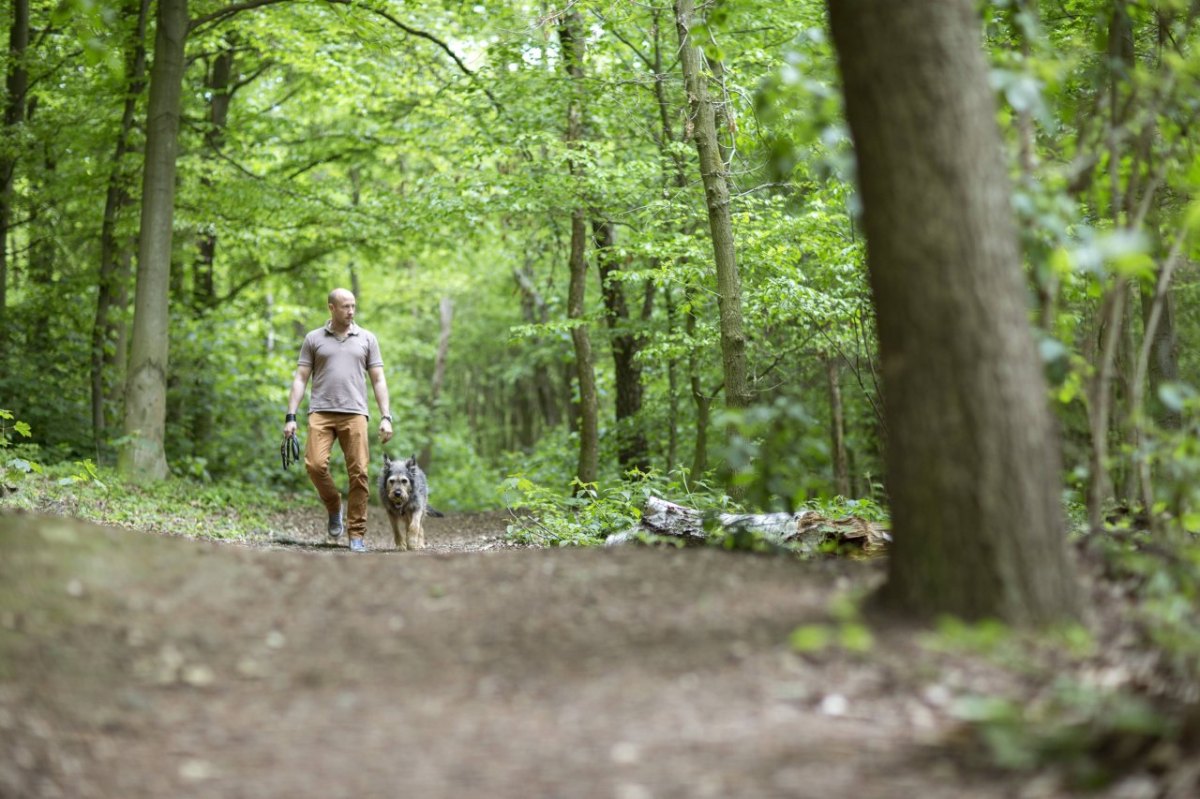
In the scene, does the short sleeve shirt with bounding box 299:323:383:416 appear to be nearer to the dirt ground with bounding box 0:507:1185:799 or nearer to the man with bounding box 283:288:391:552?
the man with bounding box 283:288:391:552

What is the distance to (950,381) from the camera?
406 centimetres

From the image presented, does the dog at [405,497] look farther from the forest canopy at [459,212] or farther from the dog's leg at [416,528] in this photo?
the forest canopy at [459,212]

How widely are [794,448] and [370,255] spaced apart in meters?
15.5

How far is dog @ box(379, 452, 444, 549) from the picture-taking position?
1150cm

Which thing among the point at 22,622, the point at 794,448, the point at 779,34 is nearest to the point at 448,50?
the point at 779,34

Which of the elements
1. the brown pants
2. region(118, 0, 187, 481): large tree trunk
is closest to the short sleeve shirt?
the brown pants

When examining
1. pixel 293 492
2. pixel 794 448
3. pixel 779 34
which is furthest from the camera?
pixel 293 492

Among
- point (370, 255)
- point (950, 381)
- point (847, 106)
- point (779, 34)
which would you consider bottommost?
point (950, 381)

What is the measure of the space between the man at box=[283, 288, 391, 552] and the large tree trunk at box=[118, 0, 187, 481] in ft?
16.4

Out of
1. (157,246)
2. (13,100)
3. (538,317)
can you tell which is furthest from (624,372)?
(13,100)

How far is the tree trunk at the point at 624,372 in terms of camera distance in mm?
18859

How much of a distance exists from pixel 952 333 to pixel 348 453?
8171 millimetres

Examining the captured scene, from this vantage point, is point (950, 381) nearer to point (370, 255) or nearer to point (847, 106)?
point (847, 106)

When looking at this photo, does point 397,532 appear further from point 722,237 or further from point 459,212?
point 459,212
